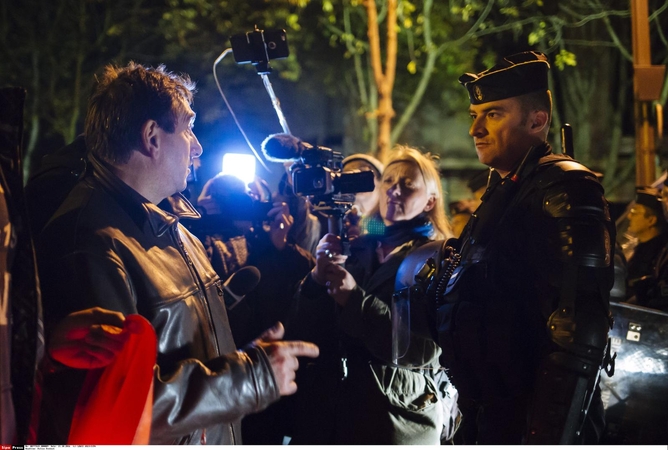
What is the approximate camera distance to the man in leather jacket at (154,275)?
1817 mm

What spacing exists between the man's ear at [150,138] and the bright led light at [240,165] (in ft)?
10.5

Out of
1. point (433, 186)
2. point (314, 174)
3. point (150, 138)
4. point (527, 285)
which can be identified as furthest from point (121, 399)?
point (433, 186)

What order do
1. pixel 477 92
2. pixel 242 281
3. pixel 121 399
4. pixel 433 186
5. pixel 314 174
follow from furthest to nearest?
pixel 433 186, pixel 314 174, pixel 242 281, pixel 477 92, pixel 121 399

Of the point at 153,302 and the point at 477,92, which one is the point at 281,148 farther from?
the point at 153,302

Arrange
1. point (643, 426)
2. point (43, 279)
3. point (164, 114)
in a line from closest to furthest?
point (43, 279) → point (164, 114) → point (643, 426)

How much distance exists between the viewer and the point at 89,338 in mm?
1669

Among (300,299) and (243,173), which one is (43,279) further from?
(243,173)

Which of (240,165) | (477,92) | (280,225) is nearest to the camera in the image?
(477,92)

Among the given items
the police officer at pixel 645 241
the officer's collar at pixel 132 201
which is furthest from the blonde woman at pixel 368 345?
the police officer at pixel 645 241

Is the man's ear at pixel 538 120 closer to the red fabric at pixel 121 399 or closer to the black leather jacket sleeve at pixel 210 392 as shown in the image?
the black leather jacket sleeve at pixel 210 392

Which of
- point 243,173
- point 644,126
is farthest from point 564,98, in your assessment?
point 243,173

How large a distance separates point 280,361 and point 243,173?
3.80m

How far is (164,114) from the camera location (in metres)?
2.23

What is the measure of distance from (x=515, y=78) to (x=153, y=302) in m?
1.82
